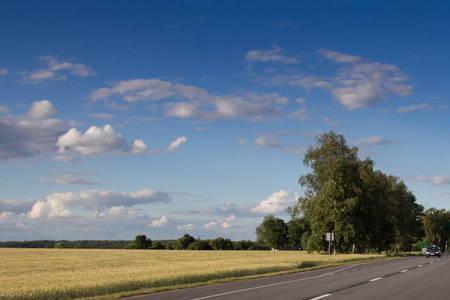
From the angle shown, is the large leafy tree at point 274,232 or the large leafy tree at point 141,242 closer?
the large leafy tree at point 141,242

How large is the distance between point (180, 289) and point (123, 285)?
2116 millimetres

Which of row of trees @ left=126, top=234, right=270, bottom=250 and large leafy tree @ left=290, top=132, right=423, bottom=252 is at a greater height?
large leafy tree @ left=290, top=132, right=423, bottom=252

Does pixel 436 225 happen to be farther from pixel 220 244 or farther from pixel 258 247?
pixel 220 244

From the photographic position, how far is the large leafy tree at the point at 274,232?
590ft

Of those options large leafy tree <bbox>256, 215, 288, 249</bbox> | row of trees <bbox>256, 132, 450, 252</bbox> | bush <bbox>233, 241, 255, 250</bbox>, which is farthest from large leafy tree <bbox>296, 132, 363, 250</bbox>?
large leafy tree <bbox>256, 215, 288, 249</bbox>

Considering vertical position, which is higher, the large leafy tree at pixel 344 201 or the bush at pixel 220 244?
the large leafy tree at pixel 344 201

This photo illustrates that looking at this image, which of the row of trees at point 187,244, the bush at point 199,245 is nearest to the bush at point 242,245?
the row of trees at point 187,244

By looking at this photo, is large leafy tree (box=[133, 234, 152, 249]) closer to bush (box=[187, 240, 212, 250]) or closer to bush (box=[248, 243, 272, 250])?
bush (box=[187, 240, 212, 250])

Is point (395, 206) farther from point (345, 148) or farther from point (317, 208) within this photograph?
point (317, 208)

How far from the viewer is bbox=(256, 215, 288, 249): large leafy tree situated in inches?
7082

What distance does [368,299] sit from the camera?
679 inches

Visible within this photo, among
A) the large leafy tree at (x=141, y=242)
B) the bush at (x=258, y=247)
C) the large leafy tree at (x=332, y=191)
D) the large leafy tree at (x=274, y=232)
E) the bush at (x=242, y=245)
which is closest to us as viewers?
the large leafy tree at (x=332, y=191)

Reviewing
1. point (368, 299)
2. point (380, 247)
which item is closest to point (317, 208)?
point (380, 247)

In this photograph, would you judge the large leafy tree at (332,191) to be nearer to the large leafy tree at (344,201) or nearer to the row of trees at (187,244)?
the large leafy tree at (344,201)
